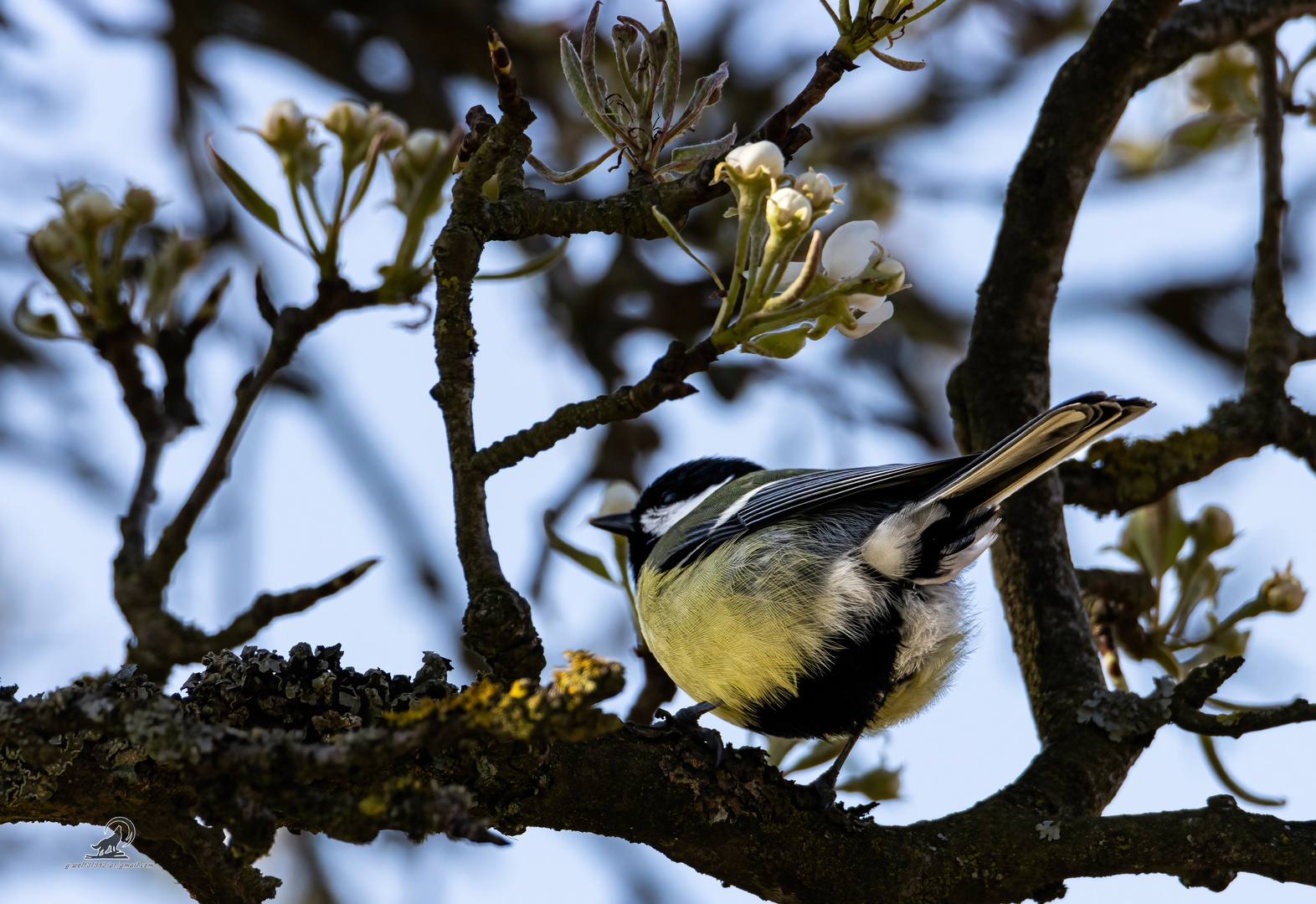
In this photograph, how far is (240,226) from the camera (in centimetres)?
448

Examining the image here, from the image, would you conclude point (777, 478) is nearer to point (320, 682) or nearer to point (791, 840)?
point (791, 840)

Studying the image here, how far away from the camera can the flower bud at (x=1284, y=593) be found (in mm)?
2771

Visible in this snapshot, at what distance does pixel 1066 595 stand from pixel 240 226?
325cm

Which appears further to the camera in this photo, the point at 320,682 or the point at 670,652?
the point at 670,652

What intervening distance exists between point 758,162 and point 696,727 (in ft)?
3.49

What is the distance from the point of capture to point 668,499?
3768 mm

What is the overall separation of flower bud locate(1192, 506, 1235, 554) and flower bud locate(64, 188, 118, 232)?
254cm

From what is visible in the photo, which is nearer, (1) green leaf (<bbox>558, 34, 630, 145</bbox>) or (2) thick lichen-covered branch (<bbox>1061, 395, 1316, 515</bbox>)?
(1) green leaf (<bbox>558, 34, 630, 145</bbox>)

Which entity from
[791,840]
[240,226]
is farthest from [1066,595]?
[240,226]

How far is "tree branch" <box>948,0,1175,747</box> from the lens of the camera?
284cm

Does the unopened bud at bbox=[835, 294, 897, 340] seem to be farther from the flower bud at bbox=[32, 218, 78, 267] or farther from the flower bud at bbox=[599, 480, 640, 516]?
the flower bud at bbox=[32, 218, 78, 267]

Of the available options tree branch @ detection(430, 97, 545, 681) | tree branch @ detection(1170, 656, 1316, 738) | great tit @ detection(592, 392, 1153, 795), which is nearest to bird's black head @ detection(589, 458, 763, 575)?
great tit @ detection(592, 392, 1153, 795)

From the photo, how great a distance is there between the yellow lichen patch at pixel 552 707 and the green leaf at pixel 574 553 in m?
1.21
